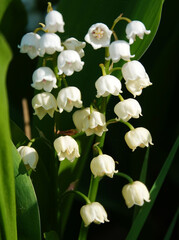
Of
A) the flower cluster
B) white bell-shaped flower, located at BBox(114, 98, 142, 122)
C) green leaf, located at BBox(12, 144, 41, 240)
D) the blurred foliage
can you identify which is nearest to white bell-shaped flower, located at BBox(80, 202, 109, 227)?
the flower cluster

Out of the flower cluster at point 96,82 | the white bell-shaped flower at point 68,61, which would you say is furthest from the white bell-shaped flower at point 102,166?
the white bell-shaped flower at point 68,61

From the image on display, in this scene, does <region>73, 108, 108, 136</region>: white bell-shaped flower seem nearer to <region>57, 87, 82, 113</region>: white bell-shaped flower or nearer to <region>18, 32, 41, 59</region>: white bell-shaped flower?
<region>57, 87, 82, 113</region>: white bell-shaped flower

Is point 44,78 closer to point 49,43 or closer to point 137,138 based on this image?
point 49,43

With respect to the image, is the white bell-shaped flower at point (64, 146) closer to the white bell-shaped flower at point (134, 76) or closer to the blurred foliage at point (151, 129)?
the white bell-shaped flower at point (134, 76)

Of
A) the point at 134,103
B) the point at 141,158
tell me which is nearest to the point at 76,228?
the point at 141,158

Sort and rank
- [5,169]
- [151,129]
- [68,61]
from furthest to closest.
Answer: [151,129] < [68,61] < [5,169]


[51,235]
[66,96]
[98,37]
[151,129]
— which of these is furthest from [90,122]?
[151,129]
